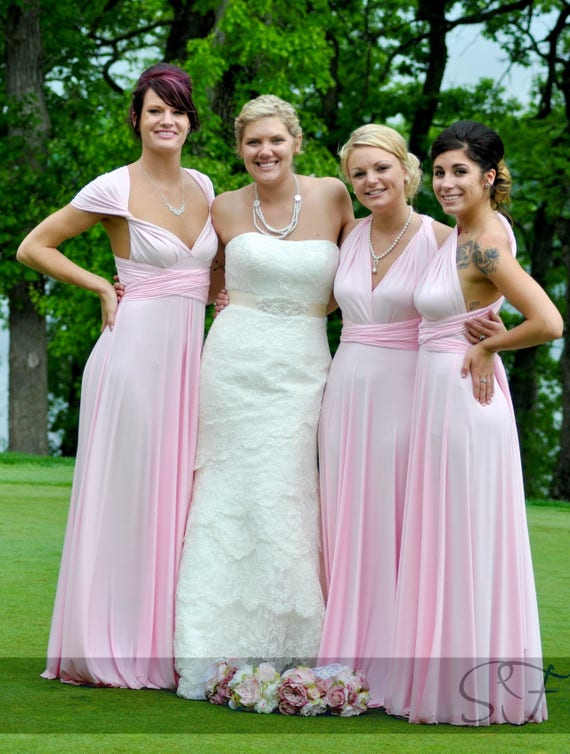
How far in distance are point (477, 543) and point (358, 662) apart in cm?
92

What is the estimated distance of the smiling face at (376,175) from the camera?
5.91 m

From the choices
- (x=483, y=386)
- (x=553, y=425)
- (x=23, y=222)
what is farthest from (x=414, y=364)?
(x=553, y=425)

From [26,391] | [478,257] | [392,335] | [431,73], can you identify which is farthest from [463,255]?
[431,73]

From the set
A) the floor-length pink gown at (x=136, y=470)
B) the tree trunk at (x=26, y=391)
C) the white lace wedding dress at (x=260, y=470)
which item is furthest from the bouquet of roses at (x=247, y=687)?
the tree trunk at (x=26, y=391)

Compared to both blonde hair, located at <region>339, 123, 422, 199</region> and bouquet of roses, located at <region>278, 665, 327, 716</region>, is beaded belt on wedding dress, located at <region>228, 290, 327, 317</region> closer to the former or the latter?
blonde hair, located at <region>339, 123, 422, 199</region>

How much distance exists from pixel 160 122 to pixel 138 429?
151 centimetres

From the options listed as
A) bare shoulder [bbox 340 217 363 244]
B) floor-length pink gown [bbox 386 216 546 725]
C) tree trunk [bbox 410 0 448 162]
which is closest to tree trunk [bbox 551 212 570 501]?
tree trunk [bbox 410 0 448 162]

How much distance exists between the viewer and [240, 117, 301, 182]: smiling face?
6.17 meters

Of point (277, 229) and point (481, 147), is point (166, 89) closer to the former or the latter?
point (277, 229)

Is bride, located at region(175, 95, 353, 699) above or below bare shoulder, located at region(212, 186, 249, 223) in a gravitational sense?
below

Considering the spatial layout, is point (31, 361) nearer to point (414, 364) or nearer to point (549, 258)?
point (549, 258)

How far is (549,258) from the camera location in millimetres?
32500

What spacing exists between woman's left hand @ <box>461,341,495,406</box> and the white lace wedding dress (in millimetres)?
978

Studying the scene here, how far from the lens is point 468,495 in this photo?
537 centimetres
